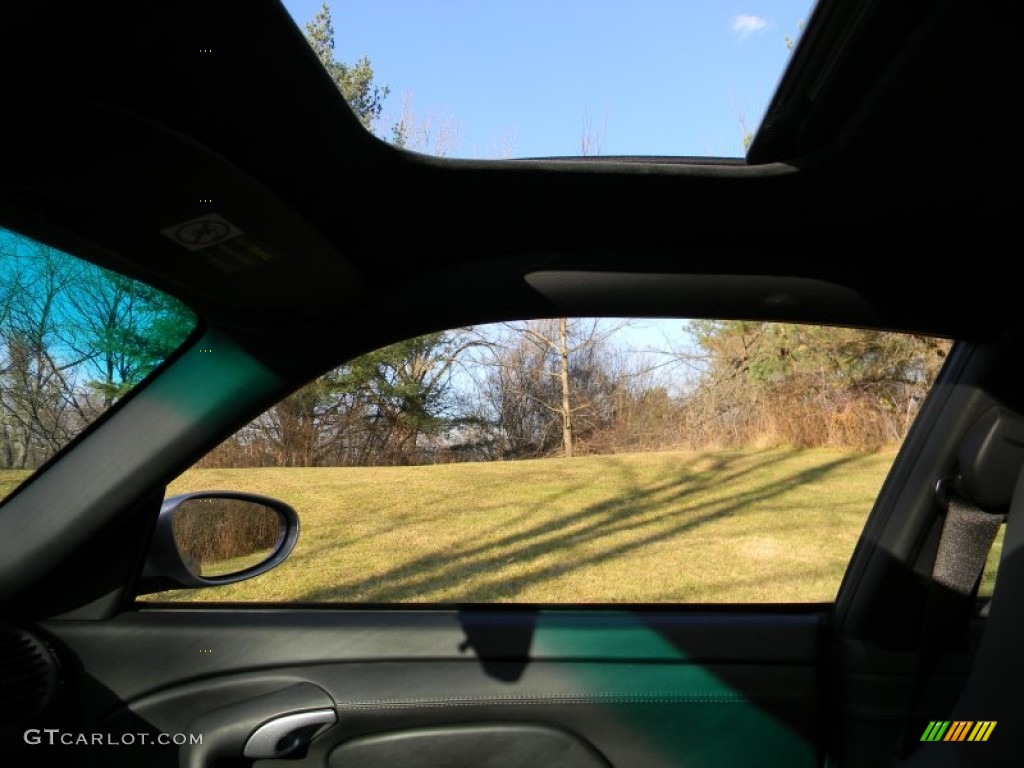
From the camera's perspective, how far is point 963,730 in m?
1.55

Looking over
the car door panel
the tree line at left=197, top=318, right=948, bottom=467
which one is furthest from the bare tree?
the car door panel

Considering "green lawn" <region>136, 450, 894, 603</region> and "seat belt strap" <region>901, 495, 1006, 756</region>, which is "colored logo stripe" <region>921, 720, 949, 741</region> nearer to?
"seat belt strap" <region>901, 495, 1006, 756</region>

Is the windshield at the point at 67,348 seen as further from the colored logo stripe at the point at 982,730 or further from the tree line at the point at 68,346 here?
the colored logo stripe at the point at 982,730

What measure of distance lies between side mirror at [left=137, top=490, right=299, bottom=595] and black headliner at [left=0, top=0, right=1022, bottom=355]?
0.58 m

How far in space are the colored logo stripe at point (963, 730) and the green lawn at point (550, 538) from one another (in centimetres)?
62

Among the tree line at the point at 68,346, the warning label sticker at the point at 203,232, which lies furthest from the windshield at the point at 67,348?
the warning label sticker at the point at 203,232

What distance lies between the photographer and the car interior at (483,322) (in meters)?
1.21

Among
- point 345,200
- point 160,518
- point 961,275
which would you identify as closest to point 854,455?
point 961,275

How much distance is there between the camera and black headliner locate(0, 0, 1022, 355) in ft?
3.65

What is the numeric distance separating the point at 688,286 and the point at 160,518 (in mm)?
1431

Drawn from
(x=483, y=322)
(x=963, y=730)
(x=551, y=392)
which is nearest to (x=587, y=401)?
(x=551, y=392)

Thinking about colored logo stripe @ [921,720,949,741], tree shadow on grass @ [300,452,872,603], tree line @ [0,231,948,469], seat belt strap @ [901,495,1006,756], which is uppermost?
tree line @ [0,231,948,469]

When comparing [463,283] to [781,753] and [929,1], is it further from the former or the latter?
[781,753]

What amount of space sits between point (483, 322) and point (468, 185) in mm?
444
